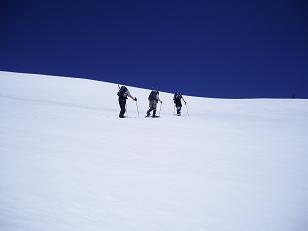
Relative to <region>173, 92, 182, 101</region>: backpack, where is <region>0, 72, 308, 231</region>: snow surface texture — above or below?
below

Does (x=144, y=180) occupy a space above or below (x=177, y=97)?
below

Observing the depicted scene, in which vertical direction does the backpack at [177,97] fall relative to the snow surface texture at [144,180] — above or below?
above

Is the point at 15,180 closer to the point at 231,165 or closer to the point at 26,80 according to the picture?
the point at 231,165

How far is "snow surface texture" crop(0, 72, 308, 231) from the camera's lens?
4074 mm

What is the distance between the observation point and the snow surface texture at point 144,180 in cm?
407

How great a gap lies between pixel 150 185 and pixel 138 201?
0.64 m

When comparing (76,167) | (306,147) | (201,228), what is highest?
(306,147)

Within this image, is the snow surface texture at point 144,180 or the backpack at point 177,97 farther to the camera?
the backpack at point 177,97

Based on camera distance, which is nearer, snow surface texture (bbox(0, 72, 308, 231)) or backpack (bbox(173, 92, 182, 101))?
snow surface texture (bbox(0, 72, 308, 231))

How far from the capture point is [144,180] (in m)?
5.43

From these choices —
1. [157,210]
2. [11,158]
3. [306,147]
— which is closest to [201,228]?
[157,210]

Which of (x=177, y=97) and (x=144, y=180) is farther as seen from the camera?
(x=177, y=97)

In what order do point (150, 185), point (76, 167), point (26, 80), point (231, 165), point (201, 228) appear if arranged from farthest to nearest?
point (26, 80)
point (231, 165)
point (76, 167)
point (150, 185)
point (201, 228)

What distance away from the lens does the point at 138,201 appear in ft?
15.2
